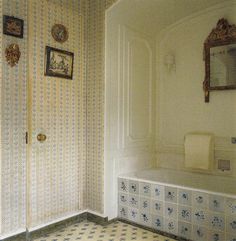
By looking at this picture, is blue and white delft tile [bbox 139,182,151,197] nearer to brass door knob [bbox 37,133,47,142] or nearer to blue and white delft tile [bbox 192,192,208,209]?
blue and white delft tile [bbox 192,192,208,209]

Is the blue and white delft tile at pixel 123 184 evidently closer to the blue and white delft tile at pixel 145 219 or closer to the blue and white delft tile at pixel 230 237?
the blue and white delft tile at pixel 145 219

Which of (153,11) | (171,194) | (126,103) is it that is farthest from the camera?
(126,103)

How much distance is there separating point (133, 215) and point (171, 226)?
471mm

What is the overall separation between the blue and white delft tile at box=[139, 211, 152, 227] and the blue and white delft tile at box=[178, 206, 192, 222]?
1.21 ft

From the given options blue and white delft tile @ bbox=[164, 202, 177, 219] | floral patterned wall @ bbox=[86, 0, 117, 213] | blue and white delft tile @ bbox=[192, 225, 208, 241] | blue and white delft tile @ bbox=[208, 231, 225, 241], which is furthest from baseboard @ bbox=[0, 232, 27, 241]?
blue and white delft tile @ bbox=[208, 231, 225, 241]

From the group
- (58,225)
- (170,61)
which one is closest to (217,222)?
(58,225)

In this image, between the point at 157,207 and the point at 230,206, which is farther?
the point at 157,207

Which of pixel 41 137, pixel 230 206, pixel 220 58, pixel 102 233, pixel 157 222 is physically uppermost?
pixel 220 58

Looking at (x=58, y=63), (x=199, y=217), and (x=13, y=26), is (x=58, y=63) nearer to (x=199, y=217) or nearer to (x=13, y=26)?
(x=13, y=26)

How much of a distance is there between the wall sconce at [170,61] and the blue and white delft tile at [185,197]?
1762mm

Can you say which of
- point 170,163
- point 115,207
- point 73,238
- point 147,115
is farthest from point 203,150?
point 73,238

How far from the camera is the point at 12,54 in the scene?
2.58 metres

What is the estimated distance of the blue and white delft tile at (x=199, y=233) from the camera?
103 inches

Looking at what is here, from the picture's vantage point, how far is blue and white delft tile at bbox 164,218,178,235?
2814 millimetres
